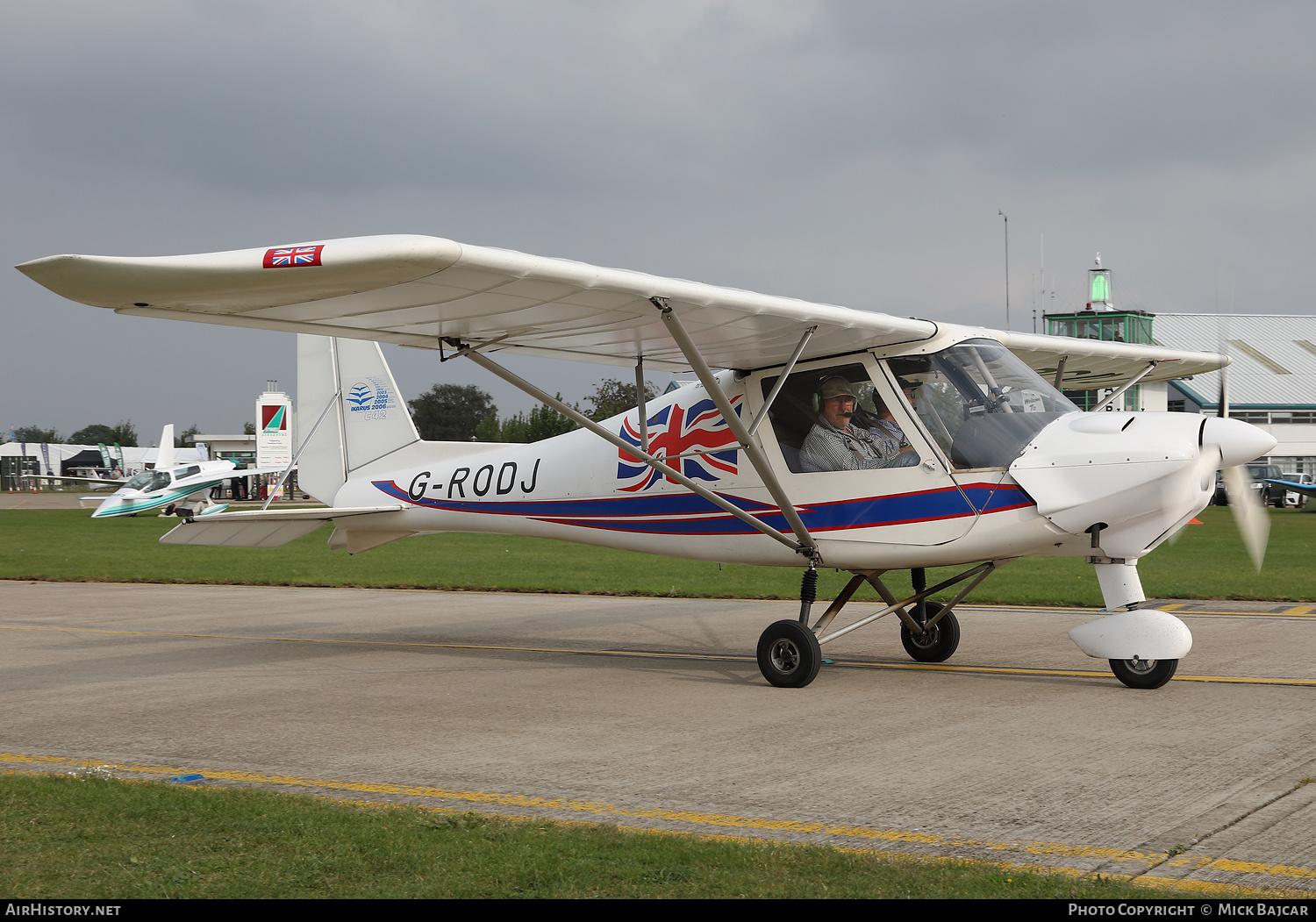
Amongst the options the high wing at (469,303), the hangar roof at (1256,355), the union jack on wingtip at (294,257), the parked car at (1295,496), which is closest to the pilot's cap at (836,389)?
the high wing at (469,303)

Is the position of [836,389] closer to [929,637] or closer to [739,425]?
[739,425]

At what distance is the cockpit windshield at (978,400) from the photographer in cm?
845

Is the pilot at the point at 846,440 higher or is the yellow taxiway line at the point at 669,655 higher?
the pilot at the point at 846,440

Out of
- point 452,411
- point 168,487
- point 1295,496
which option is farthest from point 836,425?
point 452,411

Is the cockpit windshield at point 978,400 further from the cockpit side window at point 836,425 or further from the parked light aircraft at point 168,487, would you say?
the parked light aircraft at point 168,487

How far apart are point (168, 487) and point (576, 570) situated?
1528 inches

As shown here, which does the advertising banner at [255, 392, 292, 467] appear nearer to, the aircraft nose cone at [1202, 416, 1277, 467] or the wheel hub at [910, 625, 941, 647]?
the wheel hub at [910, 625, 941, 647]

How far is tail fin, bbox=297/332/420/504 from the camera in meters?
12.9

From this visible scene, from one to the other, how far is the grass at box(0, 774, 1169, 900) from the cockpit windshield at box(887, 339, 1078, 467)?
469 cm

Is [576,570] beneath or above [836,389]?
beneath

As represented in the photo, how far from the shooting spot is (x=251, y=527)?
435 inches

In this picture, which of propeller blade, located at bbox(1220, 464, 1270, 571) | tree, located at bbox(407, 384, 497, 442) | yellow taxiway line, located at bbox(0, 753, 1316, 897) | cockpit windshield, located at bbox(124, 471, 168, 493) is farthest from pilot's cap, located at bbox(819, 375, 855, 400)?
tree, located at bbox(407, 384, 497, 442)

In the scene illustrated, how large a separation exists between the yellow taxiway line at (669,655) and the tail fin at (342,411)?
1915 millimetres
